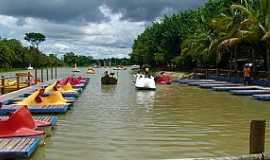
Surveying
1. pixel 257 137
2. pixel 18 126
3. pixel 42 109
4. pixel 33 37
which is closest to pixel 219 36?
pixel 42 109

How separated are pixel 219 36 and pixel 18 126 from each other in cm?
3942

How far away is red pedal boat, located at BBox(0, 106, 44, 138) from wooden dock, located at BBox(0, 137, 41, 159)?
0.32 meters

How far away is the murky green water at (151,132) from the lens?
1216cm

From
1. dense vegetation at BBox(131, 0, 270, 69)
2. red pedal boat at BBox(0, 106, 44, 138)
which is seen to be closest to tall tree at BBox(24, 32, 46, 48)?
dense vegetation at BBox(131, 0, 270, 69)

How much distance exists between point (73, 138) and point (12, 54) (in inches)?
4618

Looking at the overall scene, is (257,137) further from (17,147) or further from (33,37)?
(33,37)

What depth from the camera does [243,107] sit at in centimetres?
2431

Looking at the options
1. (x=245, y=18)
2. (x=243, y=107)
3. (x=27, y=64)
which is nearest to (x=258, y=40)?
(x=245, y=18)

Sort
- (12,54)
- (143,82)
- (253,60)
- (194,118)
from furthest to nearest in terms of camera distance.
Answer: (12,54)
(253,60)
(143,82)
(194,118)

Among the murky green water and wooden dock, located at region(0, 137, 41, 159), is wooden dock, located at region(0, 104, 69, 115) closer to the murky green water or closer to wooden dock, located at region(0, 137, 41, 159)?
the murky green water

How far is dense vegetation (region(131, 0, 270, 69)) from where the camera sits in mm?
39594

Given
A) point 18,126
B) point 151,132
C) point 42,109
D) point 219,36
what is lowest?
point 151,132

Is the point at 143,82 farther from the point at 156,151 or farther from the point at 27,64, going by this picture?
the point at 27,64

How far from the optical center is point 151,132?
15.6 metres
